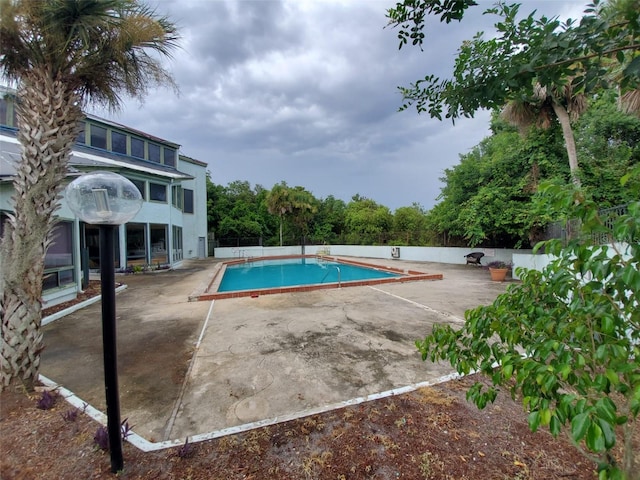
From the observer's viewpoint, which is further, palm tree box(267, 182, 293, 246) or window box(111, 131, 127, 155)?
palm tree box(267, 182, 293, 246)

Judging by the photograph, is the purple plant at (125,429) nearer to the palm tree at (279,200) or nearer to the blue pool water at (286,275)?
the blue pool water at (286,275)

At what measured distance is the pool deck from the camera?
2.76 m

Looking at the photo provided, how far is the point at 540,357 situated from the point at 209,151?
24221 mm

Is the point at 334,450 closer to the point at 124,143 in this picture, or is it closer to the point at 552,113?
the point at 552,113

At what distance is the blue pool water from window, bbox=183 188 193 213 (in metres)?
5.44

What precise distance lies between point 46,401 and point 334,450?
2.81 meters

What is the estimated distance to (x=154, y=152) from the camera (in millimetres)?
16594

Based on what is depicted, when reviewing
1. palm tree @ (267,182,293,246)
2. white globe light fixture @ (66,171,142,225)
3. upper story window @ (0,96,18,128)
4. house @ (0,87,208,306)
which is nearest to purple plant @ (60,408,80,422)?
white globe light fixture @ (66,171,142,225)

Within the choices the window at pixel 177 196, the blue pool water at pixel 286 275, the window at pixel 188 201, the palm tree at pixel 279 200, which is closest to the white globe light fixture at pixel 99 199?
the blue pool water at pixel 286 275

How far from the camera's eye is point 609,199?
29.5 feet

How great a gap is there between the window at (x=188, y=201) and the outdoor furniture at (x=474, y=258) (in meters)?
18.0

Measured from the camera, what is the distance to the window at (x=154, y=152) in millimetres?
16312

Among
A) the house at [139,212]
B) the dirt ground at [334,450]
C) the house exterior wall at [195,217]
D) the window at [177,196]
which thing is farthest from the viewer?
the house exterior wall at [195,217]

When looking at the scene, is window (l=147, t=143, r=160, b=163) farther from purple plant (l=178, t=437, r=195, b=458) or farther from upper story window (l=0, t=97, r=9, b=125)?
purple plant (l=178, t=437, r=195, b=458)
